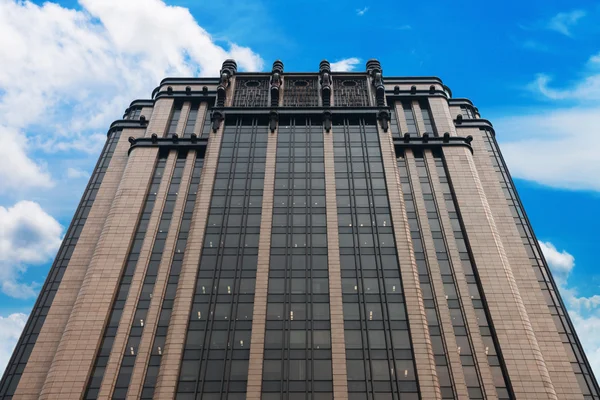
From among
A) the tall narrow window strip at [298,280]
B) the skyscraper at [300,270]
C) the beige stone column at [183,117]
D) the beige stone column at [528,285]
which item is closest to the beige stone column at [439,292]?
the skyscraper at [300,270]

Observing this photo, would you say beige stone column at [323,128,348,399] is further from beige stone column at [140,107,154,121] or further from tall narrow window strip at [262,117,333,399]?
beige stone column at [140,107,154,121]

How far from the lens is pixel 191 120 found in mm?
81375

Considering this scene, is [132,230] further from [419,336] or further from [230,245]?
[419,336]

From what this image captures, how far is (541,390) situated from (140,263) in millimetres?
46030

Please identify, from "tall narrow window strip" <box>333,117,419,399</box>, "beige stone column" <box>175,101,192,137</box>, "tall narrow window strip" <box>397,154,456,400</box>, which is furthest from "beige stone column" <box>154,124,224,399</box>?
"tall narrow window strip" <box>397,154,456,400</box>

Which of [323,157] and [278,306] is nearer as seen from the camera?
[278,306]

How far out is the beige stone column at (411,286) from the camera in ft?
146

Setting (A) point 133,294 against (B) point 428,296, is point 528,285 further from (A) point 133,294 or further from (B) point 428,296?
(A) point 133,294

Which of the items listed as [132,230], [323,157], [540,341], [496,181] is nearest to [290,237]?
[323,157]

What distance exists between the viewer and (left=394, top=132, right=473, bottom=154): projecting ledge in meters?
73.1

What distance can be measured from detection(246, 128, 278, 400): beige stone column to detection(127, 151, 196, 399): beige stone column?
11371mm

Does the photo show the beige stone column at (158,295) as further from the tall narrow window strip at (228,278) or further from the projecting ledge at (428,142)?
the projecting ledge at (428,142)

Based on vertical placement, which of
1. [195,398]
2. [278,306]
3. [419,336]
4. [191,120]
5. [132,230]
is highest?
[191,120]

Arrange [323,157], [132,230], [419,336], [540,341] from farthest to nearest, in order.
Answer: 1. [323,157]
2. [132,230]
3. [540,341]
4. [419,336]
